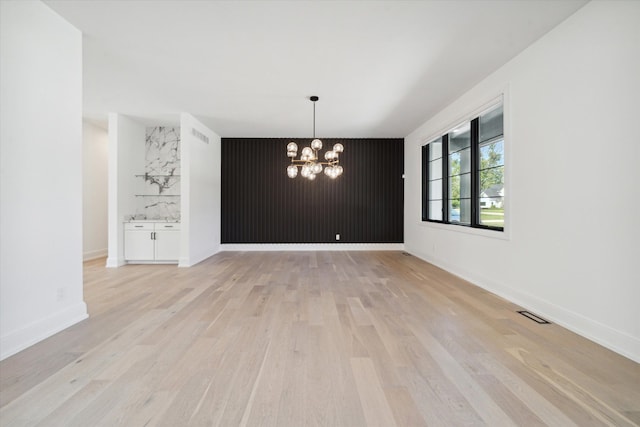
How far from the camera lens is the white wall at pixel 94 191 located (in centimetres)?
602

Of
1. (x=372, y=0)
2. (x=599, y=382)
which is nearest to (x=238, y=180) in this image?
(x=372, y=0)

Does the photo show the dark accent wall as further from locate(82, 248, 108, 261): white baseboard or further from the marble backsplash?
locate(82, 248, 108, 261): white baseboard

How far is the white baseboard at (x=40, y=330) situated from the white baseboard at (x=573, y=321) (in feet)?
14.5

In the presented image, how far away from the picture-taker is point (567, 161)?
2693mm

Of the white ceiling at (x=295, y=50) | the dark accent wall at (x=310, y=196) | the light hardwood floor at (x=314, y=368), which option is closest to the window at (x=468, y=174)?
the white ceiling at (x=295, y=50)

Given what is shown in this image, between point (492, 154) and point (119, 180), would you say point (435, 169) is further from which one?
point (119, 180)

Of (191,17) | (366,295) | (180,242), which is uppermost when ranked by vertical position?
(191,17)

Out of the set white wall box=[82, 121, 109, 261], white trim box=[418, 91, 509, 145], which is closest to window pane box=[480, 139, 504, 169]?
white trim box=[418, 91, 509, 145]

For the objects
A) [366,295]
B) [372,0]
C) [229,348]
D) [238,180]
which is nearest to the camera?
[229,348]

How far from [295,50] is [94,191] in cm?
563

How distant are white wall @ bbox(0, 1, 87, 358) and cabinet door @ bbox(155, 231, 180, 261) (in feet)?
9.46

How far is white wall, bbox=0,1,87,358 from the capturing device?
2156mm

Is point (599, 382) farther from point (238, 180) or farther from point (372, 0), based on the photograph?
point (238, 180)

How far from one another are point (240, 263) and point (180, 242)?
119 cm
